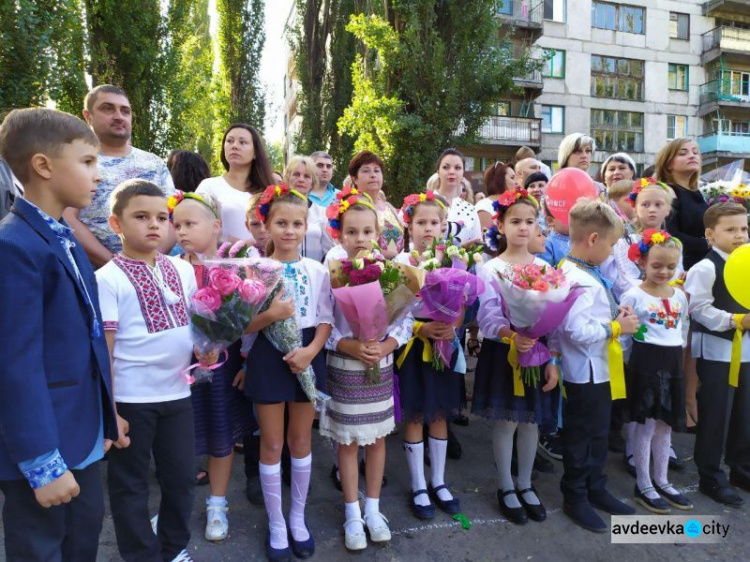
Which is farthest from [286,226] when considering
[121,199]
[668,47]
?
[668,47]

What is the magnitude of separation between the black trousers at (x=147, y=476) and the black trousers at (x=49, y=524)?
0.34 meters

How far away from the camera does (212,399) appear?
284cm

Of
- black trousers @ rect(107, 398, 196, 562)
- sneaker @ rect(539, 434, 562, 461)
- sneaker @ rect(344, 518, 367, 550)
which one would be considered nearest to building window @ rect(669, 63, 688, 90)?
sneaker @ rect(539, 434, 562, 461)

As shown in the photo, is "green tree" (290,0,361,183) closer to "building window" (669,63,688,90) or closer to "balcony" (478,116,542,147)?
"balcony" (478,116,542,147)

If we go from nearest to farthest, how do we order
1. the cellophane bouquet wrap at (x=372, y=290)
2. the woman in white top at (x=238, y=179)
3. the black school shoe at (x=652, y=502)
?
1. the cellophane bouquet wrap at (x=372, y=290)
2. the black school shoe at (x=652, y=502)
3. the woman in white top at (x=238, y=179)

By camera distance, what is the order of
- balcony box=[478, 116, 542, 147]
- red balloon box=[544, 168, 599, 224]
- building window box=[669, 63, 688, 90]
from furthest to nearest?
building window box=[669, 63, 688, 90] → balcony box=[478, 116, 542, 147] → red balloon box=[544, 168, 599, 224]

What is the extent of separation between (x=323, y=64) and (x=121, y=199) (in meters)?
16.7

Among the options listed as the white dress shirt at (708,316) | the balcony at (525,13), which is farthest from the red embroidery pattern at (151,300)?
the balcony at (525,13)

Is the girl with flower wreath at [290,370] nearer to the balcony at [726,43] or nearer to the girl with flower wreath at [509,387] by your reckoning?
the girl with flower wreath at [509,387]

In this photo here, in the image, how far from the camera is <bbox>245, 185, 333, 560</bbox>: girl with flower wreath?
2.71 metres

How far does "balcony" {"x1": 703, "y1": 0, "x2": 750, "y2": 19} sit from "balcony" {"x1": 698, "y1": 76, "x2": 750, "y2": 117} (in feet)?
11.4

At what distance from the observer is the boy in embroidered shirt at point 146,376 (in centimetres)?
224

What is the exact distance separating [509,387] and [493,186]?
2.80 meters

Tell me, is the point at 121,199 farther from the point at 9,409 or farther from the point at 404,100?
the point at 404,100
